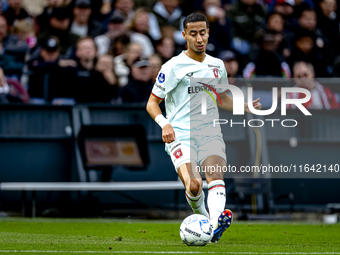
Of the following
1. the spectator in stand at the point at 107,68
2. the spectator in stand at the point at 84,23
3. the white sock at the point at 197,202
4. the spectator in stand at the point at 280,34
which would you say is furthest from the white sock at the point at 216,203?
the spectator in stand at the point at 280,34

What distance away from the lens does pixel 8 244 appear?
6207 mm

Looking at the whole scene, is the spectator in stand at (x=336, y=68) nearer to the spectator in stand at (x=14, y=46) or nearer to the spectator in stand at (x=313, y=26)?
the spectator in stand at (x=313, y=26)

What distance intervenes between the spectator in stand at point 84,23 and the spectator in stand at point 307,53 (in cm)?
418

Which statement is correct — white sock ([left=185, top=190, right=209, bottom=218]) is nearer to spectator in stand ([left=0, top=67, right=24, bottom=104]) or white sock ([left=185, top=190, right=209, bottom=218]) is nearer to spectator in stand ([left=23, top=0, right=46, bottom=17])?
spectator in stand ([left=0, top=67, right=24, bottom=104])

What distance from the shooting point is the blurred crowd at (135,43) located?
11.4 m

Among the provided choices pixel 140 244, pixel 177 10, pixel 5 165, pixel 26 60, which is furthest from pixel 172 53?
pixel 140 244

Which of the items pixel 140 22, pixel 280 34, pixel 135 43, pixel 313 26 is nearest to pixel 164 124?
pixel 135 43

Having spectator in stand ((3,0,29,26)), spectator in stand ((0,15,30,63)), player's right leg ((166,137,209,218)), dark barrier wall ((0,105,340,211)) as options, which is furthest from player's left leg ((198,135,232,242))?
spectator in stand ((3,0,29,26))

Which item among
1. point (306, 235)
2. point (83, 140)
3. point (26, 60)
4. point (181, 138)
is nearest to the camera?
point (181, 138)

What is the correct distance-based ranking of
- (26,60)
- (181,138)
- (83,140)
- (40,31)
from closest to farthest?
1. (181,138)
2. (83,140)
3. (26,60)
4. (40,31)

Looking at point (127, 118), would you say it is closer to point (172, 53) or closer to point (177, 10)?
point (172, 53)

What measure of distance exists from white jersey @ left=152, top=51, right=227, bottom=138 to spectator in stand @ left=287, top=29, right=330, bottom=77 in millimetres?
6789

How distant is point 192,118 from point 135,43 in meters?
5.91

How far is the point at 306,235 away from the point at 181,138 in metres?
2.39
